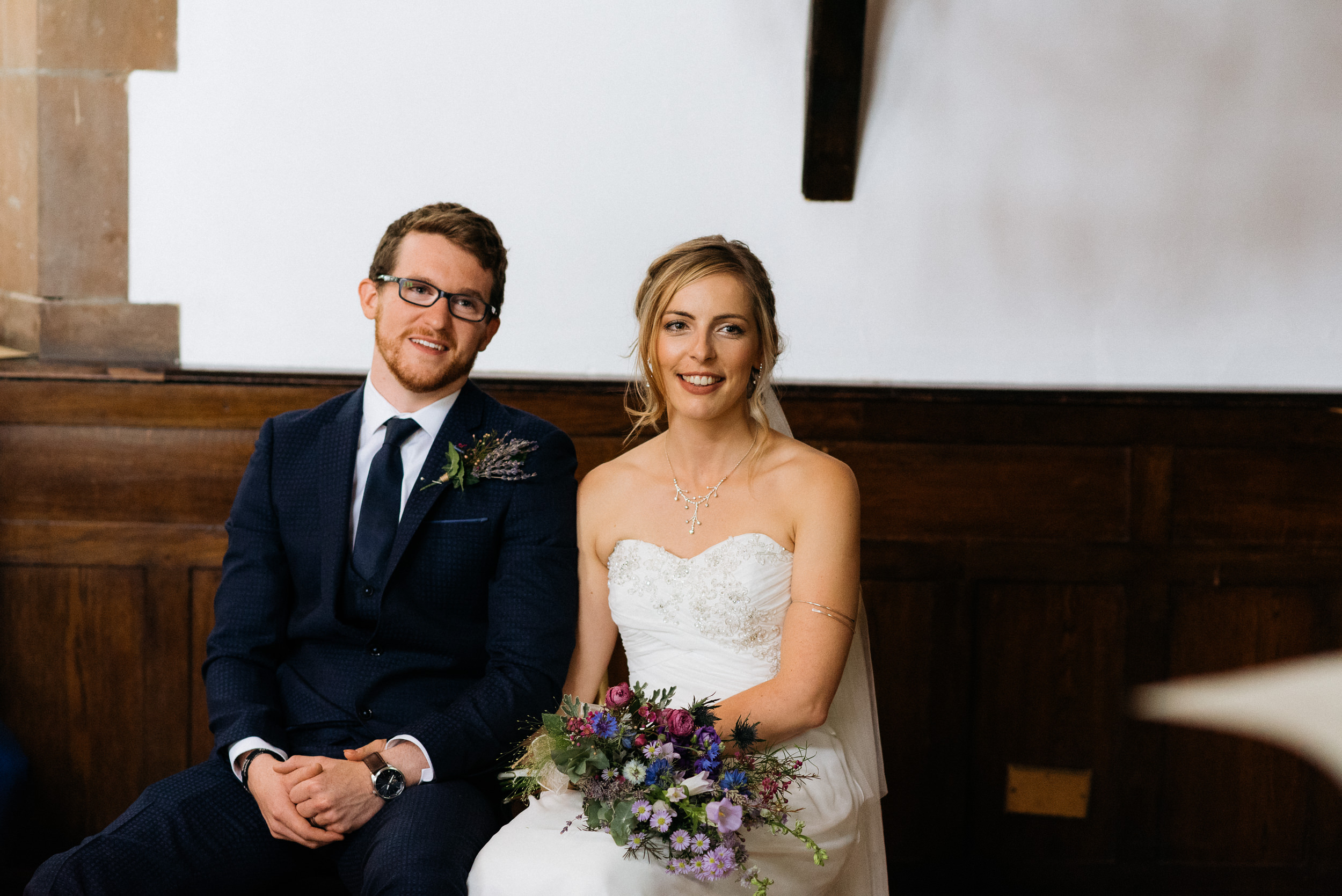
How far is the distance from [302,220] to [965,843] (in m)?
2.82

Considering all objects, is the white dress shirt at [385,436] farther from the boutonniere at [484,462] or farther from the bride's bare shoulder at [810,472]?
the bride's bare shoulder at [810,472]

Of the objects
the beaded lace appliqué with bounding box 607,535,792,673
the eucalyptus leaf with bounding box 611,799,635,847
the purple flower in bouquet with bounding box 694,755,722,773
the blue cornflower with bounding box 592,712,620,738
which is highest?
the beaded lace appliqué with bounding box 607,535,792,673

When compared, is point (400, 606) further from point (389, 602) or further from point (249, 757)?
point (249, 757)

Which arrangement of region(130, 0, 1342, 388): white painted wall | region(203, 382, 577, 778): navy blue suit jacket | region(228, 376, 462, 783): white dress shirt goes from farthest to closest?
region(130, 0, 1342, 388): white painted wall < region(228, 376, 462, 783): white dress shirt < region(203, 382, 577, 778): navy blue suit jacket

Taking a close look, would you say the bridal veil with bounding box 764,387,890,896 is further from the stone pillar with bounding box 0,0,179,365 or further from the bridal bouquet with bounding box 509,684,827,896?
the stone pillar with bounding box 0,0,179,365

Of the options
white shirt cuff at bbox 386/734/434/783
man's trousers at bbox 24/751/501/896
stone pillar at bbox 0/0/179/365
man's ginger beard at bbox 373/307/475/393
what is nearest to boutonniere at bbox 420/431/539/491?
man's ginger beard at bbox 373/307/475/393

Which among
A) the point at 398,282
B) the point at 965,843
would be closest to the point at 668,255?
the point at 398,282

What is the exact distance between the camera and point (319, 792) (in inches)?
74.9

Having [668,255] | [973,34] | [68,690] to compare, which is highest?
[973,34]

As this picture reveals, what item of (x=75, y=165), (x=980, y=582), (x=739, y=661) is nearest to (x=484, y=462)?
(x=739, y=661)

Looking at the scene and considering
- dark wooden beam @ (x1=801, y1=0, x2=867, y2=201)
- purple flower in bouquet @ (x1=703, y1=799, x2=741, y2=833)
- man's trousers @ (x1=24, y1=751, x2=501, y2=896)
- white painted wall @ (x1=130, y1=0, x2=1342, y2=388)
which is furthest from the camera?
white painted wall @ (x1=130, y1=0, x2=1342, y2=388)

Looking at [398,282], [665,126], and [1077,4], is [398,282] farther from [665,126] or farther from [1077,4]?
[1077,4]

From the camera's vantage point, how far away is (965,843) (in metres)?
3.24

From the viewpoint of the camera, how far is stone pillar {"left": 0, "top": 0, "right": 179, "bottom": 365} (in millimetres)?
3398
